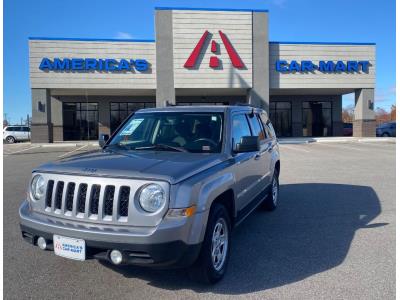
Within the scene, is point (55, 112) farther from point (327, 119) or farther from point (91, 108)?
point (327, 119)

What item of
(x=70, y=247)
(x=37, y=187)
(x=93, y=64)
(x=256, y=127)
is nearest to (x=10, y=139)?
(x=93, y=64)

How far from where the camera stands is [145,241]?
3.08 meters

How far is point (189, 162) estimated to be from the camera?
3639 mm

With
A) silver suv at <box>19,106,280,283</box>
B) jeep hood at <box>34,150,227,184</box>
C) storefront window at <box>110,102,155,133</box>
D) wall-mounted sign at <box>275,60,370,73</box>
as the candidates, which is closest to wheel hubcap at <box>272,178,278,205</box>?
silver suv at <box>19,106,280,283</box>

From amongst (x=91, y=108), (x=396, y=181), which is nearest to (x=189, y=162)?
(x=396, y=181)

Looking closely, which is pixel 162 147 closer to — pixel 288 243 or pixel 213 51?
pixel 288 243

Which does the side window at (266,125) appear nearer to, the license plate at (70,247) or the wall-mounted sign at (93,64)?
the license plate at (70,247)

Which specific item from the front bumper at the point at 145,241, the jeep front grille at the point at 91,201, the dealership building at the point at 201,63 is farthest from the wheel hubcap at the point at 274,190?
the dealership building at the point at 201,63

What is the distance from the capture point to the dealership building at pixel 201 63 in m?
26.3

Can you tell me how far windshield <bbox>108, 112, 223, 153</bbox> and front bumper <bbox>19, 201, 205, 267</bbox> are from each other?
4.04 ft

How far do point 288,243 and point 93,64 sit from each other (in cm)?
2444

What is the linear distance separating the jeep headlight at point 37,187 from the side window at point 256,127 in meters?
3.14

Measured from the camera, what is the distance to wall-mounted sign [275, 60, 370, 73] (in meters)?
28.2

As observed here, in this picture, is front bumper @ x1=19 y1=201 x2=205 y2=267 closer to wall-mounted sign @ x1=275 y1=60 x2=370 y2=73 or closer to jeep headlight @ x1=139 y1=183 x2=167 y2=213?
jeep headlight @ x1=139 y1=183 x2=167 y2=213
